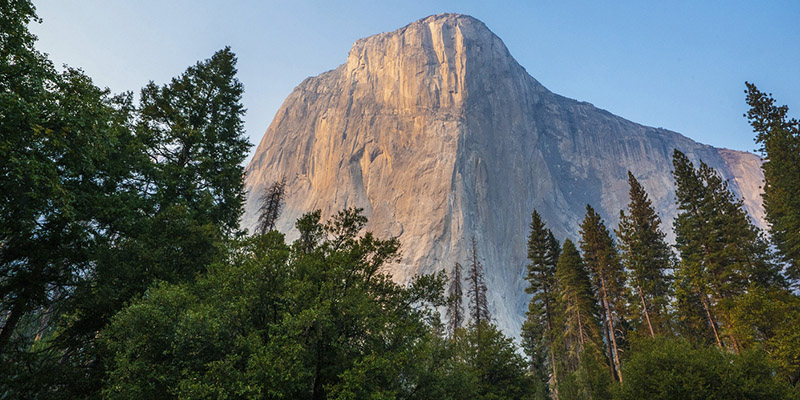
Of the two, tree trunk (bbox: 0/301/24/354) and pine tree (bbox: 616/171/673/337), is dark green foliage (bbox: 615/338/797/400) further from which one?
tree trunk (bbox: 0/301/24/354)

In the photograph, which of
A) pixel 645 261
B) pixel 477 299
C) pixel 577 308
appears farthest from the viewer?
pixel 477 299

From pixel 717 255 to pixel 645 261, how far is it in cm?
613

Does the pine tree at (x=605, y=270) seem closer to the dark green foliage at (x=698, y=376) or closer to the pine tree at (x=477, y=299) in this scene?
the pine tree at (x=477, y=299)

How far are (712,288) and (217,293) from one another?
29.1m

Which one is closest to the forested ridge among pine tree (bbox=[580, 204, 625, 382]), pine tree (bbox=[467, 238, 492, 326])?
pine tree (bbox=[580, 204, 625, 382])

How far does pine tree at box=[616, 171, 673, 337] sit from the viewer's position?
93.7 feet

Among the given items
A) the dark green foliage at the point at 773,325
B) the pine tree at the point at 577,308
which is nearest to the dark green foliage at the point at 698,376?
the dark green foliage at the point at 773,325

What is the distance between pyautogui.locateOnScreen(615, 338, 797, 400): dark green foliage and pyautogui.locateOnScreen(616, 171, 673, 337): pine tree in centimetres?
1097

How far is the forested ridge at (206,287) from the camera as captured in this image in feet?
33.8

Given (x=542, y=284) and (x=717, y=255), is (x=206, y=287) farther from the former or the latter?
(x=542, y=284)

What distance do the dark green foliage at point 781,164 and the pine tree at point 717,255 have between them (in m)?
1.95

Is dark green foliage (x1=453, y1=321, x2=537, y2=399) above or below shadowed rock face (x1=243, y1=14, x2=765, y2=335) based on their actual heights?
below

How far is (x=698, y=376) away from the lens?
15.8m

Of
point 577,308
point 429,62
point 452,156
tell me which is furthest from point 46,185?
point 429,62
